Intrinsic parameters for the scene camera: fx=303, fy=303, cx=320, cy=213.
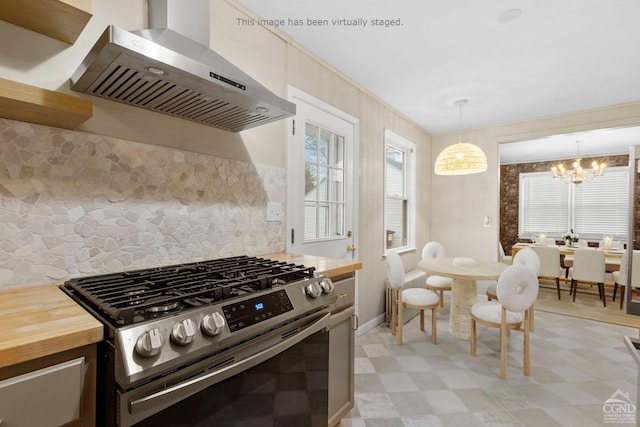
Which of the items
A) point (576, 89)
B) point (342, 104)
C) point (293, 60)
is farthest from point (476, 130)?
point (293, 60)

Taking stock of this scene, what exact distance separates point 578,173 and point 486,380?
194 inches

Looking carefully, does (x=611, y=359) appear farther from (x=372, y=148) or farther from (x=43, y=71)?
(x=43, y=71)

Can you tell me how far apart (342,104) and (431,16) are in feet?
3.33

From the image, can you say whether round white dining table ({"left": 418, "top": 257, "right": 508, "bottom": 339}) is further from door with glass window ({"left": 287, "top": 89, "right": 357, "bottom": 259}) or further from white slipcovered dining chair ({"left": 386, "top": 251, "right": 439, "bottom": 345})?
door with glass window ({"left": 287, "top": 89, "right": 357, "bottom": 259})

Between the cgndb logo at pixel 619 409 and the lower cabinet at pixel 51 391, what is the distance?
2606 millimetres

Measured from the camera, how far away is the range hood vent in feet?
3.18

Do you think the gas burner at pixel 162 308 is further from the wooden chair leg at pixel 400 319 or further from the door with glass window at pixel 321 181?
the wooden chair leg at pixel 400 319

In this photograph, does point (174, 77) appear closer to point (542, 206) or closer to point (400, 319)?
point (400, 319)

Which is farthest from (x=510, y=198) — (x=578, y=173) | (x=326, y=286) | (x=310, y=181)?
(x=326, y=286)

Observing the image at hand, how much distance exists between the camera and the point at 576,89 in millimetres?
3100

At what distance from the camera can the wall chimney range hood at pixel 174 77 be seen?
0.98m

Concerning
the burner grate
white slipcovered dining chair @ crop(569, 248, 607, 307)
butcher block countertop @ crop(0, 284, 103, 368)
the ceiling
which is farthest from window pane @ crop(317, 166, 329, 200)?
white slipcovered dining chair @ crop(569, 248, 607, 307)

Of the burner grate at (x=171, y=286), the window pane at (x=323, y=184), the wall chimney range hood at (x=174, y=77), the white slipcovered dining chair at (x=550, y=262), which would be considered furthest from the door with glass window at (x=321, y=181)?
the white slipcovered dining chair at (x=550, y=262)

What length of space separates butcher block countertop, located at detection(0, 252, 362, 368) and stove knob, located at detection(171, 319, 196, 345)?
Result: 0.55 feet
